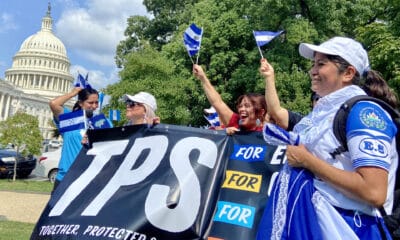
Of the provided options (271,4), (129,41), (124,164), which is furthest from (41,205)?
(129,41)

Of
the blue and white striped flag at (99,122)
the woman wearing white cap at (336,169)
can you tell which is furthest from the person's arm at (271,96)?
the blue and white striped flag at (99,122)

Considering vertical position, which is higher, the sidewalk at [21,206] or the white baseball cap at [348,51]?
the white baseball cap at [348,51]

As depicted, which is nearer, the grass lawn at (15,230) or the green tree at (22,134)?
the grass lawn at (15,230)

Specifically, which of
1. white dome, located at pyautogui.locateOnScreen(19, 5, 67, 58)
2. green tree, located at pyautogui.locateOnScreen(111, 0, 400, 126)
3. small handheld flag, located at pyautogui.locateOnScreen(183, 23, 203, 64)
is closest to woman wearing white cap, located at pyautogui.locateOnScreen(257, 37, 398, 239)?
small handheld flag, located at pyautogui.locateOnScreen(183, 23, 203, 64)

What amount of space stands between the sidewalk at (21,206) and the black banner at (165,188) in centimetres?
634

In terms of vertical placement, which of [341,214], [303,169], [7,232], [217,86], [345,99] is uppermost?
[217,86]

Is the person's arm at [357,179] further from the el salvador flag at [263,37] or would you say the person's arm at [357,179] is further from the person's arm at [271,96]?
the el salvador flag at [263,37]

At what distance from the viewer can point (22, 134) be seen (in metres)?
21.1

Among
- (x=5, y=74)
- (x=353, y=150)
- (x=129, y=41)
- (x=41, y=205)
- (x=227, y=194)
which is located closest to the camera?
(x=353, y=150)

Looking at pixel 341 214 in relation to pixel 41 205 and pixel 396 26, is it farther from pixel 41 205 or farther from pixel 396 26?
pixel 396 26

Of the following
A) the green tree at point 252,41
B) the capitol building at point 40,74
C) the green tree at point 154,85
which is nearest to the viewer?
the green tree at point 252,41

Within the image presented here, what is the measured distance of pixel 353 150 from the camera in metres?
2.12

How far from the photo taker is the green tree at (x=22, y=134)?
2089 centimetres

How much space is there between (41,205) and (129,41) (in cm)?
2355
